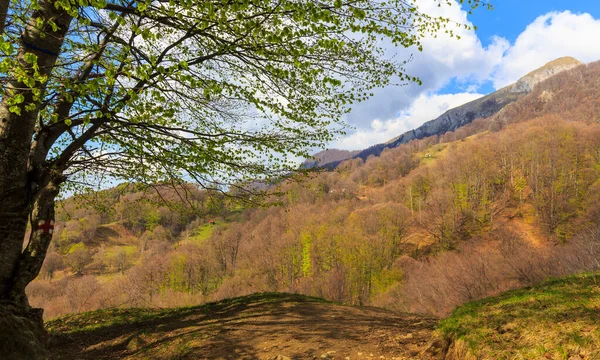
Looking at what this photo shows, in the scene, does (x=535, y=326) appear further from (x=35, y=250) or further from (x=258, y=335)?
(x=35, y=250)

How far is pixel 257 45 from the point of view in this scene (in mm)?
5562

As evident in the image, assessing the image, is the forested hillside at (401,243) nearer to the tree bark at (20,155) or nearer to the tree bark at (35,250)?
the tree bark at (35,250)

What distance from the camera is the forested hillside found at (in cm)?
4022

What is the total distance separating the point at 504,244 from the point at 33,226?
5478 cm

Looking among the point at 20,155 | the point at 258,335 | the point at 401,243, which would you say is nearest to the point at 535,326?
the point at 258,335

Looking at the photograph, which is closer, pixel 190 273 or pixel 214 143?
pixel 214 143

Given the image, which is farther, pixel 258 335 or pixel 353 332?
pixel 258 335

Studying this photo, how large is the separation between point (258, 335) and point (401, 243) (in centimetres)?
6970

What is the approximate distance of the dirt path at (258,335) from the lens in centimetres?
505

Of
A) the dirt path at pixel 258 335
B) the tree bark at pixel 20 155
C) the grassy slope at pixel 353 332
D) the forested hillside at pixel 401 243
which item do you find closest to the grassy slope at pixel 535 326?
the grassy slope at pixel 353 332

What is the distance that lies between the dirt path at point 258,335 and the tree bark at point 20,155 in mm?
2399

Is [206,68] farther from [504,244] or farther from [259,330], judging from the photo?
[504,244]

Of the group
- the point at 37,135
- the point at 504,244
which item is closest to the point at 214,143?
the point at 37,135

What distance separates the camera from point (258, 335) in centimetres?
618
